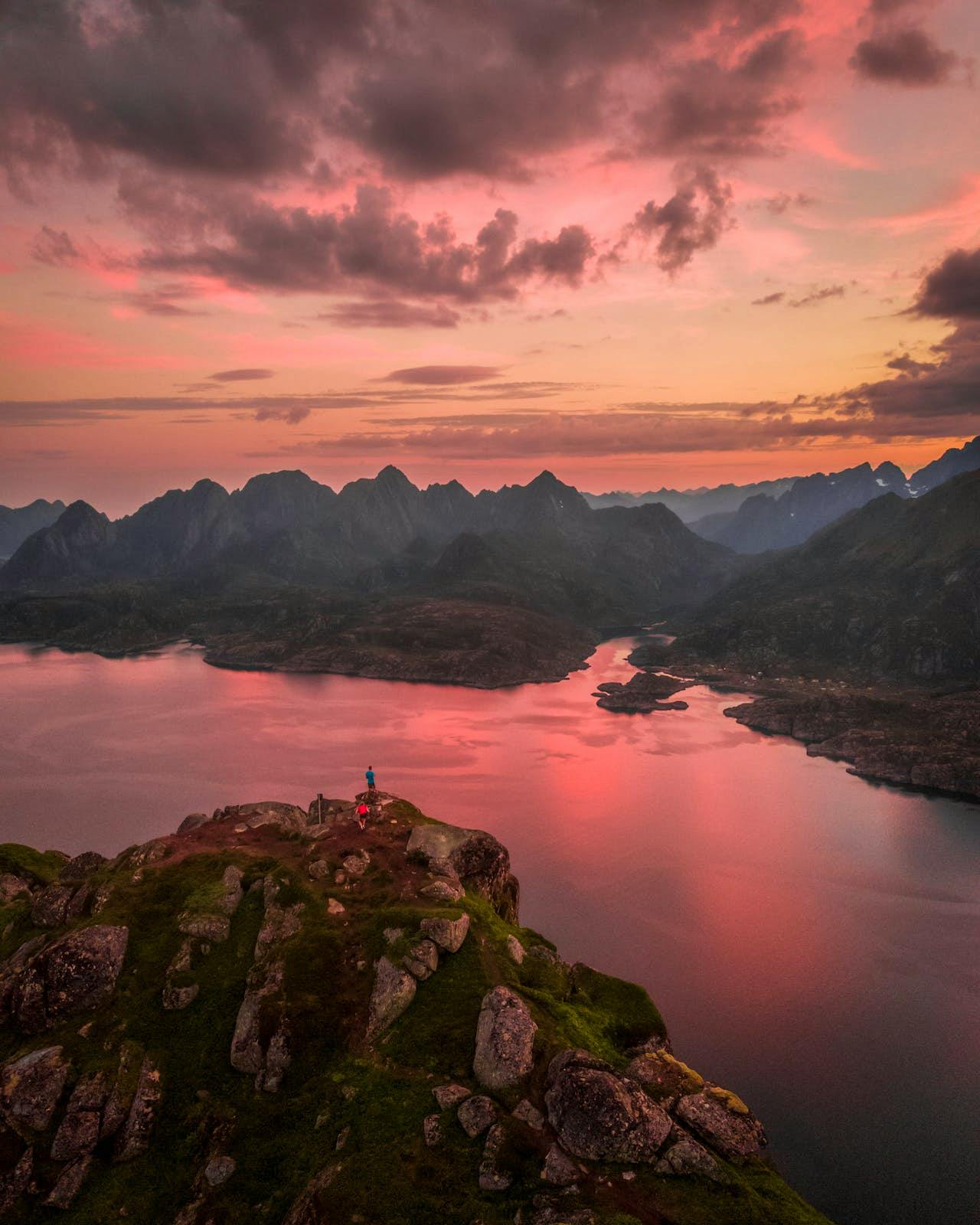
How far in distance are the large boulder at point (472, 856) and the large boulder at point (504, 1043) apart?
17.3 m

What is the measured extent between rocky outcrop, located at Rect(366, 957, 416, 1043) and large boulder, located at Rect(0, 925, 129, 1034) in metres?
18.9

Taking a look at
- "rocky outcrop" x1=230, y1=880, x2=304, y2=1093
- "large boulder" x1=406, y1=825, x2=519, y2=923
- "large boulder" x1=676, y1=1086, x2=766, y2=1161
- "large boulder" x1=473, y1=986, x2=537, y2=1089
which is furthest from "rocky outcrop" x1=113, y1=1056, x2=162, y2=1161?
"large boulder" x1=676, y1=1086, x2=766, y2=1161

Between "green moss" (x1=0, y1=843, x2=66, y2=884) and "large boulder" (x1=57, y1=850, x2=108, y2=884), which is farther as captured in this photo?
"green moss" (x1=0, y1=843, x2=66, y2=884)

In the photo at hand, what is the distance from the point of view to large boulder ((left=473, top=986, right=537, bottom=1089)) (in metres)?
42.8

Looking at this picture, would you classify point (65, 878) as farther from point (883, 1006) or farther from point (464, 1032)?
point (883, 1006)

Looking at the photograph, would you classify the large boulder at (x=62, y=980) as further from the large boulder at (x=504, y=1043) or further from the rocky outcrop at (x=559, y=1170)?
the rocky outcrop at (x=559, y=1170)

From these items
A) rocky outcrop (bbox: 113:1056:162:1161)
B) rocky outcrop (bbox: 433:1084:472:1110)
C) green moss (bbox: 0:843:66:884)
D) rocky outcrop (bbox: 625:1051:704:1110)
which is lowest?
green moss (bbox: 0:843:66:884)

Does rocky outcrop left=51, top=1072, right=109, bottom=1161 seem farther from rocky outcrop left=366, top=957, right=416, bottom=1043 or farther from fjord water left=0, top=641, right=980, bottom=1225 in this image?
fjord water left=0, top=641, right=980, bottom=1225

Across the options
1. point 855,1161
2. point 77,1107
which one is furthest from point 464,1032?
point 855,1161

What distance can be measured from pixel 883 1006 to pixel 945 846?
75.0 metres

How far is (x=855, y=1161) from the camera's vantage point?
223 feet

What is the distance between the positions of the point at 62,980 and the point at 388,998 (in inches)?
901

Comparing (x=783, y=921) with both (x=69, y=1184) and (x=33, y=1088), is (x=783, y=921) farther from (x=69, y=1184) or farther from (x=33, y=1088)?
(x=33, y=1088)

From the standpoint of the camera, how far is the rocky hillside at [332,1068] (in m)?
38.1
